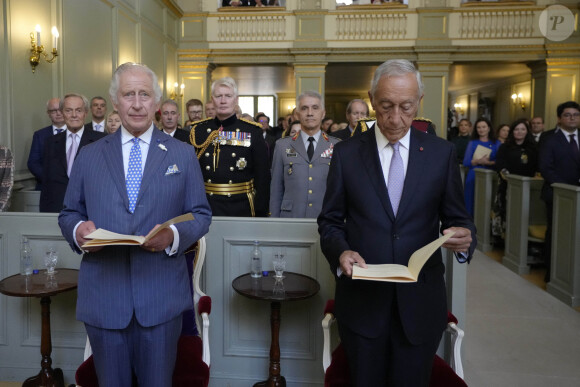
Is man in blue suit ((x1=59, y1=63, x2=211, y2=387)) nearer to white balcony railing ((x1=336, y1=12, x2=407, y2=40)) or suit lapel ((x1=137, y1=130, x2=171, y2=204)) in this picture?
suit lapel ((x1=137, y1=130, x2=171, y2=204))

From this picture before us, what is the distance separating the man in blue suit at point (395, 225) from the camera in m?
1.54

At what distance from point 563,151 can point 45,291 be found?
4.56 metres

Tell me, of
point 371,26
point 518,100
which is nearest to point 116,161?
point 371,26

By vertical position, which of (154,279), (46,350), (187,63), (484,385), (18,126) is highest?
(187,63)

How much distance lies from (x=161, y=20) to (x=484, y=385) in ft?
28.2

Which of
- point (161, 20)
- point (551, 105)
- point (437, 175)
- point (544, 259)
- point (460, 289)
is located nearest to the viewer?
point (437, 175)

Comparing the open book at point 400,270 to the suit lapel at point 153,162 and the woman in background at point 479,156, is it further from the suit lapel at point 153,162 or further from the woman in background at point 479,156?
the woman in background at point 479,156

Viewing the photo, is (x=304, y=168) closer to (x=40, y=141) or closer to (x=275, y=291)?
(x=275, y=291)

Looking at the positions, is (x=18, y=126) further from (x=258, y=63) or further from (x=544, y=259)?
(x=258, y=63)

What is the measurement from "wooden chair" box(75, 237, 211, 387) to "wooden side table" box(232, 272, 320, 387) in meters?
0.25

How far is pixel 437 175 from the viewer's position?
1573mm

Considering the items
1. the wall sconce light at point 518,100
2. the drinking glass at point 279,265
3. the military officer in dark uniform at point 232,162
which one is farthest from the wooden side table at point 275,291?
the wall sconce light at point 518,100

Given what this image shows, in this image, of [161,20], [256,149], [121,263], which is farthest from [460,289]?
[161,20]

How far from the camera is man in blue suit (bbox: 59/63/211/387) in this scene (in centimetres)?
158
